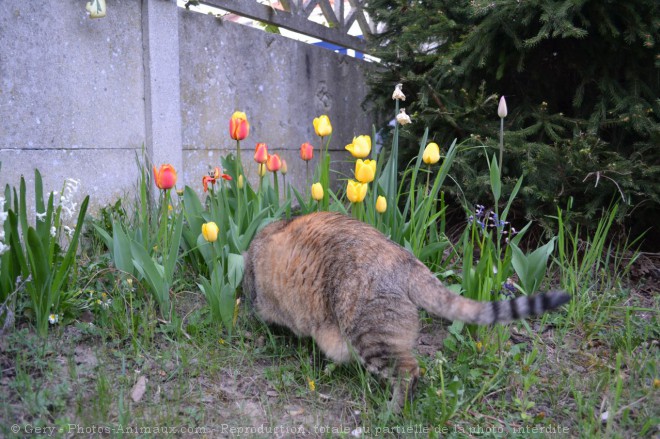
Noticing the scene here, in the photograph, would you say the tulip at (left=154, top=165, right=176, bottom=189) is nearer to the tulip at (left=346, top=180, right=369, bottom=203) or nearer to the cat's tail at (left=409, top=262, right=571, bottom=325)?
the tulip at (left=346, top=180, right=369, bottom=203)

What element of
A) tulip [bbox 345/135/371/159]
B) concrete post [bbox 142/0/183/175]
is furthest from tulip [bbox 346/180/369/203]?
concrete post [bbox 142/0/183/175]

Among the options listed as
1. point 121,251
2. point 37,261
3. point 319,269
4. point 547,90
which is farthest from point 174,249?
point 547,90

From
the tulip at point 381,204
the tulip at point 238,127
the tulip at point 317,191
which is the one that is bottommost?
the tulip at point 381,204

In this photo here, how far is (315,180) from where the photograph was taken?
336 centimetres

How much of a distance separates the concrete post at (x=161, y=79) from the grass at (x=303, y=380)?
4.61ft

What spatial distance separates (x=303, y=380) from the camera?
2453 millimetres

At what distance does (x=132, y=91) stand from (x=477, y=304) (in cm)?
294

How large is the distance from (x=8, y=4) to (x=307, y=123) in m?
2.75

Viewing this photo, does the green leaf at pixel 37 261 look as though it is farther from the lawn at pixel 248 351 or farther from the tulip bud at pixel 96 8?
the tulip bud at pixel 96 8

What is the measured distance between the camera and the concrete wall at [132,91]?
10.6ft

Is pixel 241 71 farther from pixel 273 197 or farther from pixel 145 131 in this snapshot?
pixel 273 197

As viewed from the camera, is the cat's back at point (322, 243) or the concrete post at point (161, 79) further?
the concrete post at point (161, 79)

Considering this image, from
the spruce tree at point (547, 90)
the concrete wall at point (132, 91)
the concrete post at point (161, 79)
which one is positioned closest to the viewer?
the concrete wall at point (132, 91)

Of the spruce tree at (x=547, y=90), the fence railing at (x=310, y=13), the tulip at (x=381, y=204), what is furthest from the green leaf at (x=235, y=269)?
the fence railing at (x=310, y=13)
